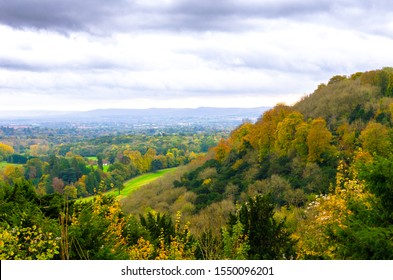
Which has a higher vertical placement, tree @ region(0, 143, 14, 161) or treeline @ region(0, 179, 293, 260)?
treeline @ region(0, 179, 293, 260)

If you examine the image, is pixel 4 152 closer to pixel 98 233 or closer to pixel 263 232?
pixel 263 232

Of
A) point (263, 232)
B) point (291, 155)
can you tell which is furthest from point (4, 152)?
point (263, 232)

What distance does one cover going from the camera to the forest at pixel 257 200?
26.3ft

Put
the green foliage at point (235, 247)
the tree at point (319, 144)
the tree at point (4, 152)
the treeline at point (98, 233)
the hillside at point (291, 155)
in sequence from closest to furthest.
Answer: the treeline at point (98, 233)
the green foliage at point (235, 247)
the hillside at point (291, 155)
the tree at point (319, 144)
the tree at point (4, 152)

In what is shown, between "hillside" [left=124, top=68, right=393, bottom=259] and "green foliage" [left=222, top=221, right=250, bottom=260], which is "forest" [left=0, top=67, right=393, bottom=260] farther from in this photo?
"hillside" [left=124, top=68, right=393, bottom=259]

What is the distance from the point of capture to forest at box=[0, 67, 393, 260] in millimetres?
8016

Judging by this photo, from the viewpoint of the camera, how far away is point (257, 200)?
13602 millimetres

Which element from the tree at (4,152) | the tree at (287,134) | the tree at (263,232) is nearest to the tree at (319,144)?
the tree at (287,134)

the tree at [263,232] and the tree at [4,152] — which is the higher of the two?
the tree at [263,232]

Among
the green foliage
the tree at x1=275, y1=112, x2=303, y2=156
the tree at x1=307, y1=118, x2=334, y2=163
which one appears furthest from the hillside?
the green foliage

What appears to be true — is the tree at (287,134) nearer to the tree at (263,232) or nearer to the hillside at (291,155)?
the hillside at (291,155)

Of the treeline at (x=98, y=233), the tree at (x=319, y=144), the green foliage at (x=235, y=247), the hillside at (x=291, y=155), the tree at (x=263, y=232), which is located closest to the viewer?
the treeline at (x=98, y=233)

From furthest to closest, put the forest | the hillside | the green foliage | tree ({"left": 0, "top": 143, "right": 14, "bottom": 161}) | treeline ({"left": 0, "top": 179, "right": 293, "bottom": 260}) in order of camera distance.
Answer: tree ({"left": 0, "top": 143, "right": 14, "bottom": 161}) < the hillside < the green foliage < the forest < treeline ({"left": 0, "top": 179, "right": 293, "bottom": 260})

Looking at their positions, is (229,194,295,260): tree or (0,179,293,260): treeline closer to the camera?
(0,179,293,260): treeline
